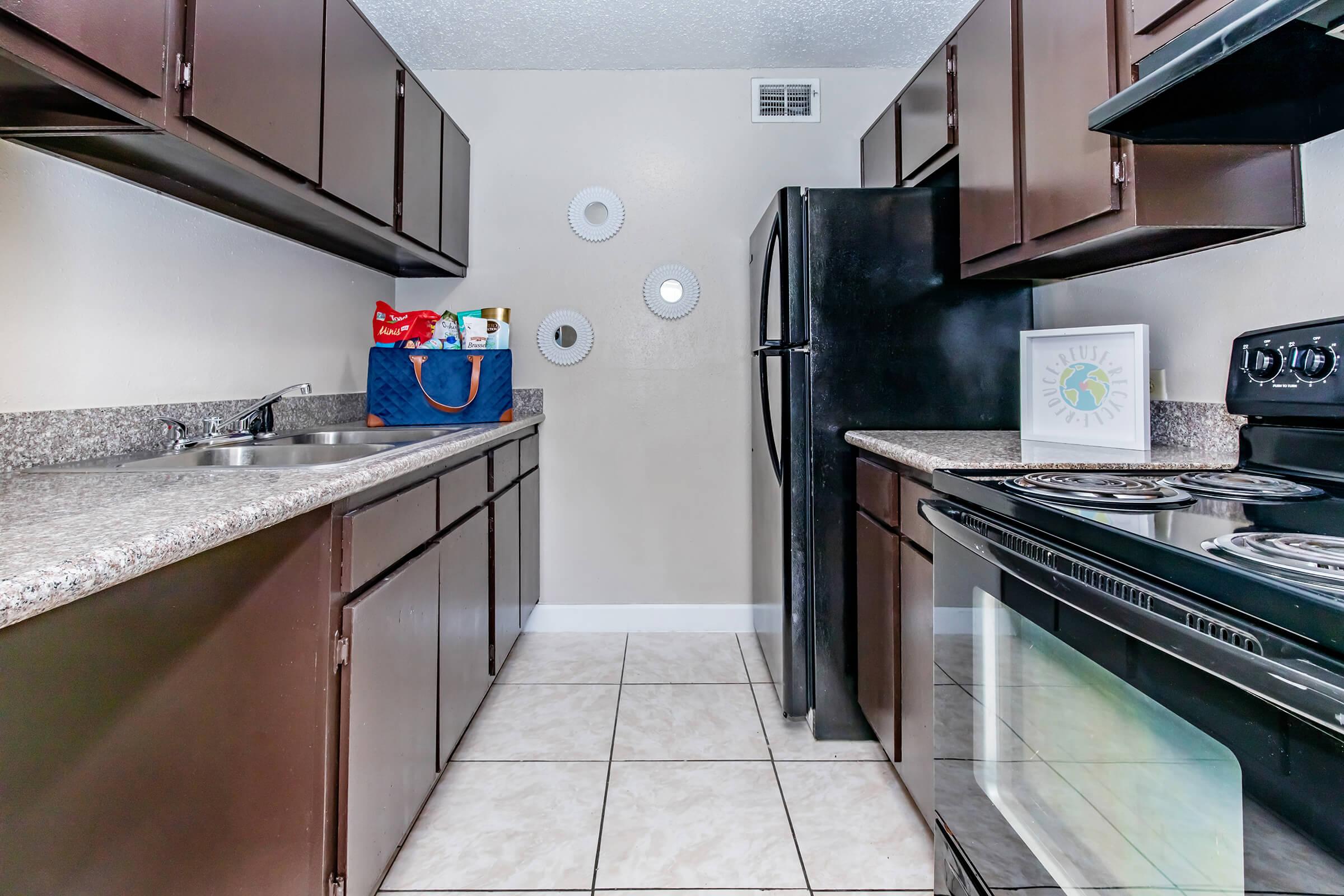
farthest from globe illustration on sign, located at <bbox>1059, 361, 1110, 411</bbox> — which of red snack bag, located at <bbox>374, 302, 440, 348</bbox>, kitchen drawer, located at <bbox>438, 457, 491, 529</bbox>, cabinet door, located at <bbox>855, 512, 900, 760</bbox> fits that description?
red snack bag, located at <bbox>374, 302, 440, 348</bbox>

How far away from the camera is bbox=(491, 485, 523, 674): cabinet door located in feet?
6.98

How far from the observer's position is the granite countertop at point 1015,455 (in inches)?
50.0

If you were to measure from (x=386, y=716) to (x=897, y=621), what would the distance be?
1.15 metres

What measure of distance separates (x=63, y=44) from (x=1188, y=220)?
75.7 inches

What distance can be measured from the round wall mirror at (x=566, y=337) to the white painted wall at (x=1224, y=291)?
1.89m

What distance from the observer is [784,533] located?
1991mm

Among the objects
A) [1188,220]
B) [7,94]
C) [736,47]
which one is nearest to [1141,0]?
[1188,220]

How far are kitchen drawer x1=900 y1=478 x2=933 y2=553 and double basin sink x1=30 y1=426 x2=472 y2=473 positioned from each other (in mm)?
1175

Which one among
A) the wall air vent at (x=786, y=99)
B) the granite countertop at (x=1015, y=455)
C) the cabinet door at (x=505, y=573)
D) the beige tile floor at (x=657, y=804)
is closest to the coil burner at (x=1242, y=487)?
the granite countertop at (x=1015, y=455)

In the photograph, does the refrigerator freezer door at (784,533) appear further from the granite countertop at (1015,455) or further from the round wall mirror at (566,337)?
the round wall mirror at (566,337)

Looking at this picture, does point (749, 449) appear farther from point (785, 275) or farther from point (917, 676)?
point (917, 676)

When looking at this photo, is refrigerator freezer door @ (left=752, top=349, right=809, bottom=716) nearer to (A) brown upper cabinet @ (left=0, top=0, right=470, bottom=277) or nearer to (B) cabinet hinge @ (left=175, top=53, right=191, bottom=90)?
(A) brown upper cabinet @ (left=0, top=0, right=470, bottom=277)

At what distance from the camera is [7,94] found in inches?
40.2

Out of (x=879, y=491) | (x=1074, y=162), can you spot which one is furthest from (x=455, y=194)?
(x=1074, y=162)
